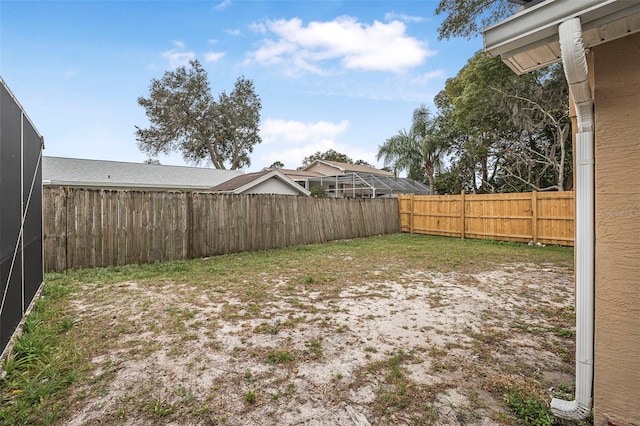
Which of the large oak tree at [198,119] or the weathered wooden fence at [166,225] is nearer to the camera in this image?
Answer: the weathered wooden fence at [166,225]

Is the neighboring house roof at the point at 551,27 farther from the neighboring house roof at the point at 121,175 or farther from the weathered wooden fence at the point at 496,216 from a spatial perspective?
the neighboring house roof at the point at 121,175

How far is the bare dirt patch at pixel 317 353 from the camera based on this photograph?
1800 mm

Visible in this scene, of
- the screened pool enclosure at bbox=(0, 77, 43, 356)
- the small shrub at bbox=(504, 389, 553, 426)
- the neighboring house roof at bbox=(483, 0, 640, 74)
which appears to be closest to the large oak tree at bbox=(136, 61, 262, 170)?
the screened pool enclosure at bbox=(0, 77, 43, 356)

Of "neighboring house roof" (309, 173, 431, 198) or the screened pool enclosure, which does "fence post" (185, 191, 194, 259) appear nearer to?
the screened pool enclosure

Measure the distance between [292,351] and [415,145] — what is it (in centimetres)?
1591

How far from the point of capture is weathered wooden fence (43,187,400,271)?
17.4ft

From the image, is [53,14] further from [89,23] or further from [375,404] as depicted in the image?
[375,404]

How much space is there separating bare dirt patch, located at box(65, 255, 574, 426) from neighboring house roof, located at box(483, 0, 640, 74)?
2.09 metres

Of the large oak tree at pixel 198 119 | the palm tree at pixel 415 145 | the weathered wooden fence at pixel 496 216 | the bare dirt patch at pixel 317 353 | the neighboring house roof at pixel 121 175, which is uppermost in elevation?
the large oak tree at pixel 198 119

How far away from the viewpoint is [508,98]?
1168 centimetres

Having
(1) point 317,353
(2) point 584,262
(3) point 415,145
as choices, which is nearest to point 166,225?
(1) point 317,353

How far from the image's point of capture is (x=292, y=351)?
2.52 metres

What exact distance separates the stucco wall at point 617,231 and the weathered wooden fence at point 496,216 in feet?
21.0

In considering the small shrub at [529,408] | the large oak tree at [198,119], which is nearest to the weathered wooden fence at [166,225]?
the small shrub at [529,408]
